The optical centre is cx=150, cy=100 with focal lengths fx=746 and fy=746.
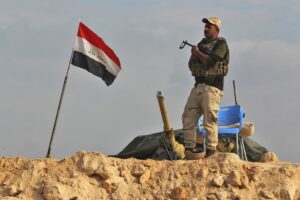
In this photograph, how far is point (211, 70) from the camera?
36.5 feet

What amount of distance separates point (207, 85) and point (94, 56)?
3122mm

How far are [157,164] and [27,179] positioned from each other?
1.76 metres

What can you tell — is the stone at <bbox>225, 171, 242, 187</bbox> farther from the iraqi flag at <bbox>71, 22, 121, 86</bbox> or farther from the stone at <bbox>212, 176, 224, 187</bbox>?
the iraqi flag at <bbox>71, 22, 121, 86</bbox>

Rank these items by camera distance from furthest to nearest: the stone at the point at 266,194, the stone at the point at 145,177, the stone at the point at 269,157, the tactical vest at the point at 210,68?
the stone at the point at 269,157
the tactical vest at the point at 210,68
the stone at the point at 145,177
the stone at the point at 266,194

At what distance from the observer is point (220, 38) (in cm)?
1130

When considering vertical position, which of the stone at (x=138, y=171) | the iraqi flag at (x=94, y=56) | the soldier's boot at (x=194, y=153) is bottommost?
the stone at (x=138, y=171)

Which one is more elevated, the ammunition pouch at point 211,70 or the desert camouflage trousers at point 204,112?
the ammunition pouch at point 211,70

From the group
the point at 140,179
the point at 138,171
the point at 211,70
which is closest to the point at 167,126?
the point at 211,70

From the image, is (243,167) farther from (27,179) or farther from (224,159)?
(27,179)

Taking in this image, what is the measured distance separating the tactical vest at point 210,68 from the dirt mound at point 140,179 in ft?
4.78

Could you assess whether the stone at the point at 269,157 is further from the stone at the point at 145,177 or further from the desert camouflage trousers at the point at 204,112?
the stone at the point at 145,177

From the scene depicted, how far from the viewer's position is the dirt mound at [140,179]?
9719mm

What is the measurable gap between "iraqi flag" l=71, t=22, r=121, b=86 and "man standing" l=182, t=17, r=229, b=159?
8.83 feet

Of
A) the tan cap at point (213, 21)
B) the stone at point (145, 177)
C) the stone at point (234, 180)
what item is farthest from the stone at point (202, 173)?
the tan cap at point (213, 21)
